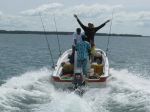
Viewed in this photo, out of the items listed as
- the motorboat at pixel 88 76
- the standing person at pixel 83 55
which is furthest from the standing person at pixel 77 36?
the motorboat at pixel 88 76

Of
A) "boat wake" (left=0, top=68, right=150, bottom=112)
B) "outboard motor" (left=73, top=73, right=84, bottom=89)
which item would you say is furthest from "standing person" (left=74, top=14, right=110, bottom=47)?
"outboard motor" (left=73, top=73, right=84, bottom=89)

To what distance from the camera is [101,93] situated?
13.5m

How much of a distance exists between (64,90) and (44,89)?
86cm

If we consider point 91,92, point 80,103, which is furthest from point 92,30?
point 80,103

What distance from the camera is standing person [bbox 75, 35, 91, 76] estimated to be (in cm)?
1391

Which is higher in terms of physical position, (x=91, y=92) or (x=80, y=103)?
(x=80, y=103)

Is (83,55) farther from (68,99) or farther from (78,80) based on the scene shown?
(68,99)

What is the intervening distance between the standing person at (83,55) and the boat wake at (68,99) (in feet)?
3.23

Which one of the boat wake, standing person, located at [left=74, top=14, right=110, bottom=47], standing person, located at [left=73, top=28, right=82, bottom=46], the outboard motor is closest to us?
the boat wake

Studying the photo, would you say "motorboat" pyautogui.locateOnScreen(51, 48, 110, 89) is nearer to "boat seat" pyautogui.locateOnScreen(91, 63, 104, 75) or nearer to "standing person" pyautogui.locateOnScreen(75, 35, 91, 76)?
"boat seat" pyautogui.locateOnScreen(91, 63, 104, 75)

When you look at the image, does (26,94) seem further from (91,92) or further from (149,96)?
(149,96)

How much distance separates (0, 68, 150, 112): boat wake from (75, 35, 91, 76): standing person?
98 centimetres

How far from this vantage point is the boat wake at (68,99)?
36.6 feet

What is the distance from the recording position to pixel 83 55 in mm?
13961
